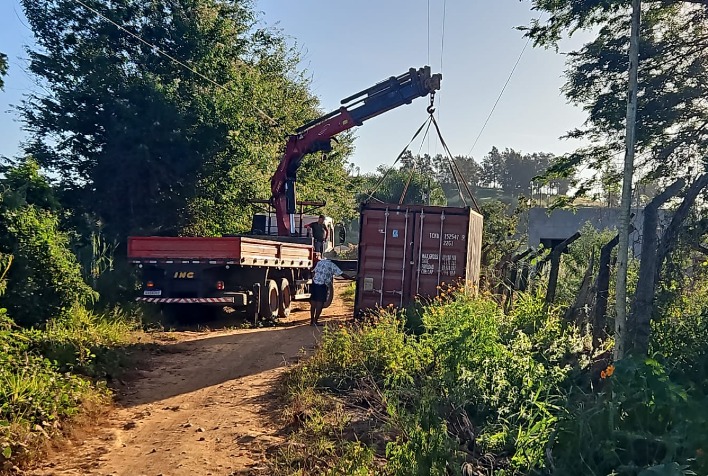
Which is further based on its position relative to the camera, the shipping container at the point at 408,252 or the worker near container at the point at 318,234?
the worker near container at the point at 318,234

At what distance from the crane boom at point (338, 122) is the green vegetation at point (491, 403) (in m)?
8.11

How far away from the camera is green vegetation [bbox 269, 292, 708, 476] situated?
412cm

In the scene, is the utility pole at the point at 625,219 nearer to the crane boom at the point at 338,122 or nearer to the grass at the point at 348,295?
the crane boom at the point at 338,122

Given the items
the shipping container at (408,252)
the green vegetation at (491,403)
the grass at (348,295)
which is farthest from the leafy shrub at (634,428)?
the grass at (348,295)

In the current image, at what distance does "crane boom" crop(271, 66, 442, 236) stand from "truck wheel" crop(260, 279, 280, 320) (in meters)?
3.95

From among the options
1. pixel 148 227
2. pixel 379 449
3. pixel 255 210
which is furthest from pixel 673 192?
pixel 255 210

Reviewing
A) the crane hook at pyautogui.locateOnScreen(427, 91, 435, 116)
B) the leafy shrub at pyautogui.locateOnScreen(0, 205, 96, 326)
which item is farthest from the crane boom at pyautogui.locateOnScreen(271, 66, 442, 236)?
the leafy shrub at pyautogui.locateOnScreen(0, 205, 96, 326)

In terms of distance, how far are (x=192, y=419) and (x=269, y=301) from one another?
742cm

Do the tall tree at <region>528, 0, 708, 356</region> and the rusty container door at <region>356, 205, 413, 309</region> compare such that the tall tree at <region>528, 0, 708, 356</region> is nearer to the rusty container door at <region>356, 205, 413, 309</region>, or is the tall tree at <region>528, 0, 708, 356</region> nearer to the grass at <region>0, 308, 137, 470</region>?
the rusty container door at <region>356, 205, 413, 309</region>

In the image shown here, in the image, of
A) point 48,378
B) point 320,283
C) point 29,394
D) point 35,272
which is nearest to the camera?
point 29,394

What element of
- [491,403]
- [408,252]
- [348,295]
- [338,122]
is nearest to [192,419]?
[491,403]

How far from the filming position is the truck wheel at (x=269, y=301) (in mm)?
13844

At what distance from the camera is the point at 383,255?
12.9 meters

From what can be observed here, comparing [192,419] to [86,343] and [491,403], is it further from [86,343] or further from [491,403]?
[491,403]
